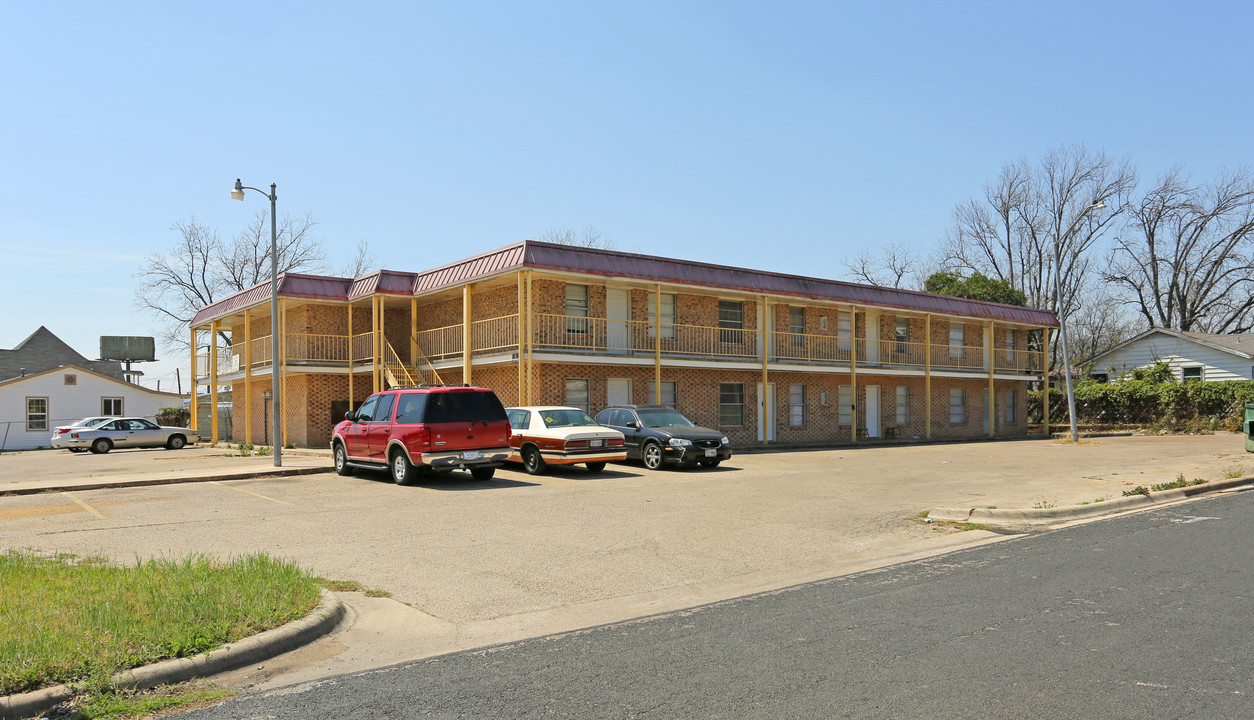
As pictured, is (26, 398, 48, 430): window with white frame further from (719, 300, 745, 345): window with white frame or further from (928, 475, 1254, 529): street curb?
(928, 475, 1254, 529): street curb

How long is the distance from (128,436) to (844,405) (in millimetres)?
27942

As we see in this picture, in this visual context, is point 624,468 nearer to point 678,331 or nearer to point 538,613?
point 678,331

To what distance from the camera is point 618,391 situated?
27141 millimetres

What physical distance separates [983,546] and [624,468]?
36.4 feet

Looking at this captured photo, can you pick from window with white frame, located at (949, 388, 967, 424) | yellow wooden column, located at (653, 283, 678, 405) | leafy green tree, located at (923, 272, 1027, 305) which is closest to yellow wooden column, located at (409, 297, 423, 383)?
yellow wooden column, located at (653, 283, 678, 405)

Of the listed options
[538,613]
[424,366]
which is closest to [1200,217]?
[424,366]

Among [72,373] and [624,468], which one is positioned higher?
[72,373]

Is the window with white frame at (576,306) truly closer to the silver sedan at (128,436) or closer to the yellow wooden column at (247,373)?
the yellow wooden column at (247,373)

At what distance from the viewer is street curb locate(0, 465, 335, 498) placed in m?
15.8

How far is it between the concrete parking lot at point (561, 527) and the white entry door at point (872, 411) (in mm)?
14169

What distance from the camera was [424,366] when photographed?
Answer: 28375 mm

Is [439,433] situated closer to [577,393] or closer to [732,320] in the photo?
[577,393]

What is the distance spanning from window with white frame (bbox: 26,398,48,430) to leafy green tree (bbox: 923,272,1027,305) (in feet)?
157

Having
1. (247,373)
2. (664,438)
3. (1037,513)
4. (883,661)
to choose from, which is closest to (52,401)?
(247,373)
